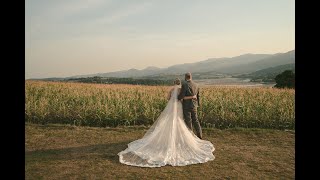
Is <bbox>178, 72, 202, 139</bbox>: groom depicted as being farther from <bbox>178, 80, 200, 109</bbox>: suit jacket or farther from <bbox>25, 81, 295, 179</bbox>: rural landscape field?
<bbox>25, 81, 295, 179</bbox>: rural landscape field

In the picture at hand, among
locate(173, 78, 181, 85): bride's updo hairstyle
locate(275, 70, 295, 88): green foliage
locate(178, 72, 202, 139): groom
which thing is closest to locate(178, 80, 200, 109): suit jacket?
locate(178, 72, 202, 139): groom

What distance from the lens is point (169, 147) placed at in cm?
1014

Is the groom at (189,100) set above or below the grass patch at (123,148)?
above

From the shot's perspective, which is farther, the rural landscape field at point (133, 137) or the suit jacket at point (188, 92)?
the suit jacket at point (188, 92)

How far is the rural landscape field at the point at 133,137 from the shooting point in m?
8.98

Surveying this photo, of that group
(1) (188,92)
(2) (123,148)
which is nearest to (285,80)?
(1) (188,92)

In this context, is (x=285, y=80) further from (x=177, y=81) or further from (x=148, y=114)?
(x=177, y=81)

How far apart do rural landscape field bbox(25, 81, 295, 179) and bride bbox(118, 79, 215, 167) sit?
0.36 m

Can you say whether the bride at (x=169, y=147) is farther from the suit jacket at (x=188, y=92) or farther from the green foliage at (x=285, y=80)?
the green foliage at (x=285, y=80)

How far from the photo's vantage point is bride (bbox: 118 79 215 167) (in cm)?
972

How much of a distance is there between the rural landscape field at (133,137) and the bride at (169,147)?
0.36 meters

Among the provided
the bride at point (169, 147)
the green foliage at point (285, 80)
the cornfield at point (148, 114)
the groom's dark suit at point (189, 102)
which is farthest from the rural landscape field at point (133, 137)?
the green foliage at point (285, 80)
